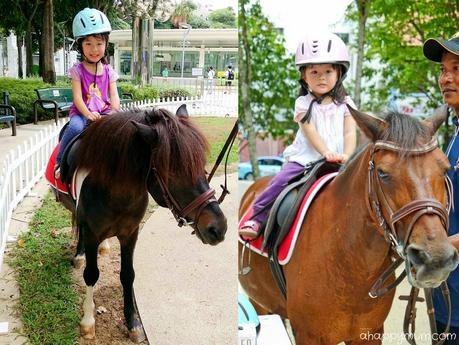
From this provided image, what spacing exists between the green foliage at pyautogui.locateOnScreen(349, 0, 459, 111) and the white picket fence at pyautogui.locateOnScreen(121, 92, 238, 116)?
1.14 metres

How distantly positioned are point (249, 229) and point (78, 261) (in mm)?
644

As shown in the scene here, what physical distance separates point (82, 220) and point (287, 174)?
79 centimetres

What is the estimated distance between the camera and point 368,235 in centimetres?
131

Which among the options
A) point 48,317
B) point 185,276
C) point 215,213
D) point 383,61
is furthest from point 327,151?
point 383,61

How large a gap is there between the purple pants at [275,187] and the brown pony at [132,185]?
1.74 feet

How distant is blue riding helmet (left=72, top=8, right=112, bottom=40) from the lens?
1.20 meters

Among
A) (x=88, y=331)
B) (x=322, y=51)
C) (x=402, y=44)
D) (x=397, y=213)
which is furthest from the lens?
(x=402, y=44)

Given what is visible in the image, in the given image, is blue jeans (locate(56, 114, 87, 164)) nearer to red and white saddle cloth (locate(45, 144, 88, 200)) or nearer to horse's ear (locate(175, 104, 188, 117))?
red and white saddle cloth (locate(45, 144, 88, 200))

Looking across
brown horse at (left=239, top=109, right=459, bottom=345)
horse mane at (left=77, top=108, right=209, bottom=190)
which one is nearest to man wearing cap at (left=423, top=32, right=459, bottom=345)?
brown horse at (left=239, top=109, right=459, bottom=345)

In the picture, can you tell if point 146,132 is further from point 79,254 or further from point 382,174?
point 382,174

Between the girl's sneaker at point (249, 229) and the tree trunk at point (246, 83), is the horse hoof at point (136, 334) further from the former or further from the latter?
the tree trunk at point (246, 83)

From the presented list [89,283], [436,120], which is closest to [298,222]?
[436,120]

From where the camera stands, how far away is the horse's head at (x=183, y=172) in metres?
1.24

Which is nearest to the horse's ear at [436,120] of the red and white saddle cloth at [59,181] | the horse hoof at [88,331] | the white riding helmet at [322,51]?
the white riding helmet at [322,51]
